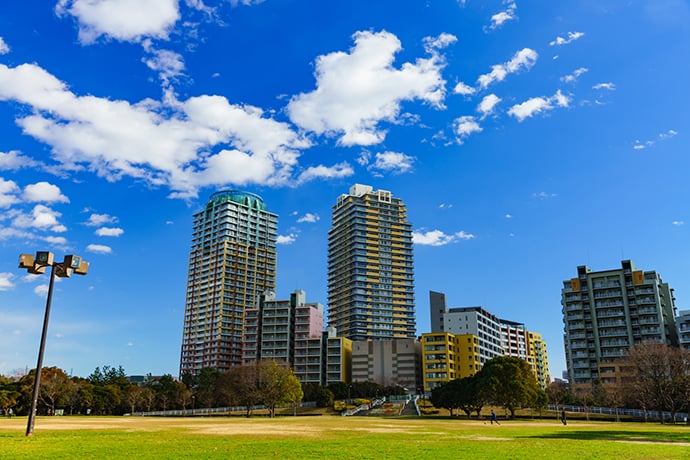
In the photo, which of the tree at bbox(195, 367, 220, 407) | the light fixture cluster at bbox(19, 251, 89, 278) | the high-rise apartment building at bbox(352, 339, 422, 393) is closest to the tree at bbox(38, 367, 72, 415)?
the tree at bbox(195, 367, 220, 407)

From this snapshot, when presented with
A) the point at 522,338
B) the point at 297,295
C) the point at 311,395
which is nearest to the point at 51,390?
the point at 311,395

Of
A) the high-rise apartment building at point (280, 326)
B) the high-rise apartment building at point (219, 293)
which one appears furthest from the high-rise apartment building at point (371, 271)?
the high-rise apartment building at point (219, 293)

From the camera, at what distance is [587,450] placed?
2350cm

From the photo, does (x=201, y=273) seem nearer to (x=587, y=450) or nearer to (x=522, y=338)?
(x=522, y=338)

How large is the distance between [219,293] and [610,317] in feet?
392

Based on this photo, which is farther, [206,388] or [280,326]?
[280,326]

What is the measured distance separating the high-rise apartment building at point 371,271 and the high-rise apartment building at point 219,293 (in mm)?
30850

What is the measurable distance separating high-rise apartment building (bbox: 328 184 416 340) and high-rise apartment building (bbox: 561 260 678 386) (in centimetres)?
6756

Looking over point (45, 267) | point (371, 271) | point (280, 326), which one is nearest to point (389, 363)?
point (280, 326)

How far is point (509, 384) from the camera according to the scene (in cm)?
6938

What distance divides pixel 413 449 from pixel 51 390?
82943 mm

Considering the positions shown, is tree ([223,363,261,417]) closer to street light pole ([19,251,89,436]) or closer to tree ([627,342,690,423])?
tree ([627,342,690,423])

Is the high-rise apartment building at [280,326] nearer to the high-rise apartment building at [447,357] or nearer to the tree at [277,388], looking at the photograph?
the high-rise apartment building at [447,357]

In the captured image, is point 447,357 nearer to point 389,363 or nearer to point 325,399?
point 389,363
